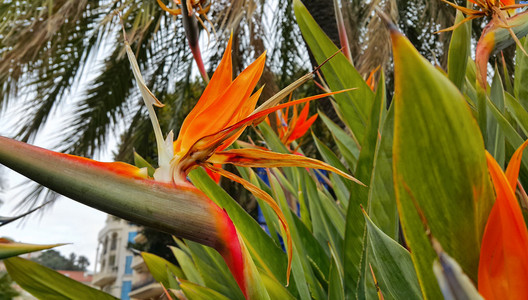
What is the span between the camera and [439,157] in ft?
0.51

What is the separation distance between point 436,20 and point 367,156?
297 centimetres

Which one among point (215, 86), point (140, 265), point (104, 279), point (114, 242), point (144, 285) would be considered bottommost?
point (104, 279)

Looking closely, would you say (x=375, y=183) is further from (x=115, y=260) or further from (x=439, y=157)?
(x=115, y=260)

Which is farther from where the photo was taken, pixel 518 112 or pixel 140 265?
pixel 140 265

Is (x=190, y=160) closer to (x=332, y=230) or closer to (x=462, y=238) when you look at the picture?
(x=462, y=238)

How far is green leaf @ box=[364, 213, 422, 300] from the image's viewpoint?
0.30m

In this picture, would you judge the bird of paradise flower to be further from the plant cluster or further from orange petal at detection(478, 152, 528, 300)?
orange petal at detection(478, 152, 528, 300)

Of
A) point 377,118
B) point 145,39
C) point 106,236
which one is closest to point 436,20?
point 145,39

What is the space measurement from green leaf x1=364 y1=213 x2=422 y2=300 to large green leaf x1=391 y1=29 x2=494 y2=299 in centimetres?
13

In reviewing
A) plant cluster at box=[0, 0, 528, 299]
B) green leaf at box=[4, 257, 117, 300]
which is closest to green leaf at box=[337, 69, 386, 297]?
plant cluster at box=[0, 0, 528, 299]

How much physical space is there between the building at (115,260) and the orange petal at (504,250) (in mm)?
12051

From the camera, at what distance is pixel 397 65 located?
A: 15 cm

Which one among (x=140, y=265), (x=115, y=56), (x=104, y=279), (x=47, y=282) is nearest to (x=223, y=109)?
(x=47, y=282)

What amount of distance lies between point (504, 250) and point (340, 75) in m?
0.39
